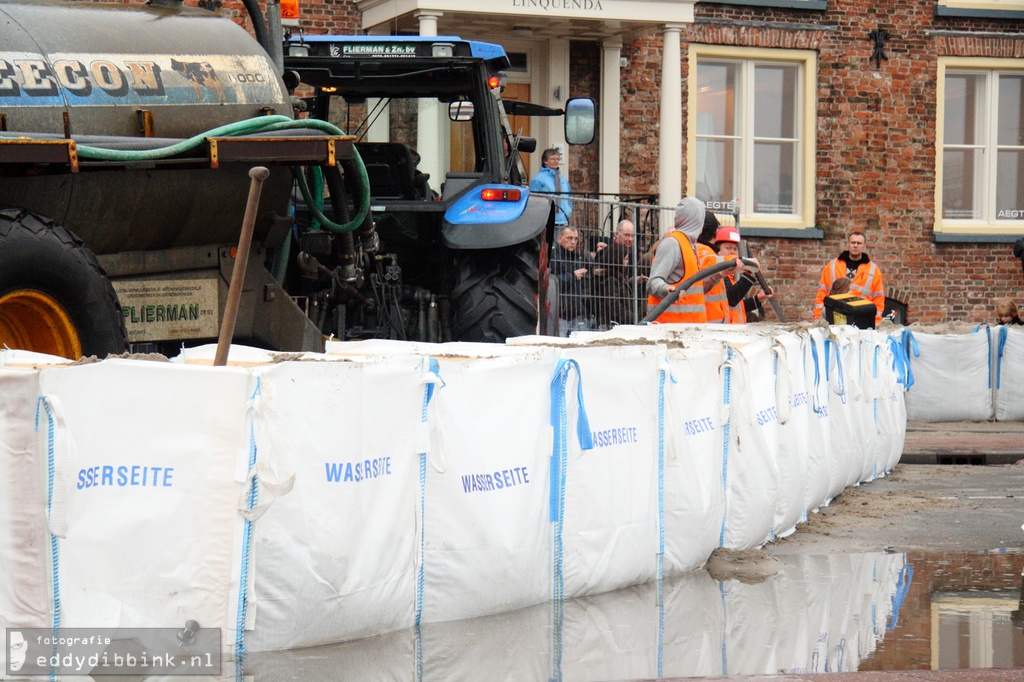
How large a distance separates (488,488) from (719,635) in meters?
1.00

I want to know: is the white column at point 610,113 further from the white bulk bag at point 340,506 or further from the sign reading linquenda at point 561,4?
the white bulk bag at point 340,506

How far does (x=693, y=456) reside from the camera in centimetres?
679

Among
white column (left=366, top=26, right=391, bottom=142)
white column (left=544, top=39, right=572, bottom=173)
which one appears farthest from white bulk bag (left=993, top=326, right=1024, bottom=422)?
white column (left=366, top=26, right=391, bottom=142)

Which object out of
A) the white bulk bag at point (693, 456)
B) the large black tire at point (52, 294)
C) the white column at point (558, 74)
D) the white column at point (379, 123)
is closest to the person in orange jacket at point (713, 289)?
the white column at point (379, 123)

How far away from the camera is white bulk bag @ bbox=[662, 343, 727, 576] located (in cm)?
664

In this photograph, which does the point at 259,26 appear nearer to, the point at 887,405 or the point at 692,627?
the point at 887,405

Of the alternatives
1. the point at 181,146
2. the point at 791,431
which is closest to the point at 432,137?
the point at 181,146

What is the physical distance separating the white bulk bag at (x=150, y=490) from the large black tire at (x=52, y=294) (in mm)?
2087

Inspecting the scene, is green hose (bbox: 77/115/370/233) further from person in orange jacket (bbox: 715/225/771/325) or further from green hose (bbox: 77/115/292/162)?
person in orange jacket (bbox: 715/225/771/325)

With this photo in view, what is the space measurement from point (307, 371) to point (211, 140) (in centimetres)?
299

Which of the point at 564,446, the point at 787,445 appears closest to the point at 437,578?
the point at 564,446

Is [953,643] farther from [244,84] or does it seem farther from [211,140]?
[244,84]

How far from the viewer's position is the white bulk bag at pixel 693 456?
6645 mm

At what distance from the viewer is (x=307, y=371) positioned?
504 cm
